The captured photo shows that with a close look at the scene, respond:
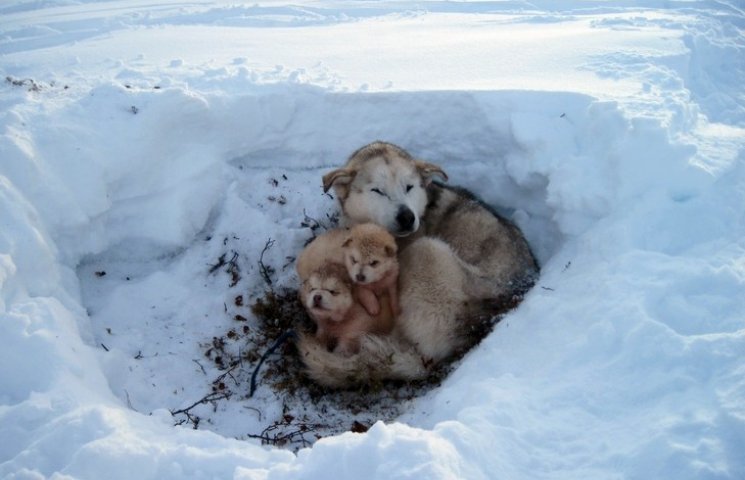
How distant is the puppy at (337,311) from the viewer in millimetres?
4547

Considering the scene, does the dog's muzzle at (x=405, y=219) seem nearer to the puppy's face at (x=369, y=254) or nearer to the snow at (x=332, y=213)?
the puppy's face at (x=369, y=254)

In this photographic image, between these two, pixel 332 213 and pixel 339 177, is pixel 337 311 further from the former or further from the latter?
pixel 332 213

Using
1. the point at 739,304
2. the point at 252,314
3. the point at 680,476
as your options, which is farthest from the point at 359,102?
the point at 680,476

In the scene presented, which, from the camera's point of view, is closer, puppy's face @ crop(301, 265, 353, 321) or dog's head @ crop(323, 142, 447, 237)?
puppy's face @ crop(301, 265, 353, 321)

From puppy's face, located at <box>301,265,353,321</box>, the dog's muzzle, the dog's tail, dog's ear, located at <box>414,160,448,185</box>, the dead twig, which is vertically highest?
dog's ear, located at <box>414,160,448,185</box>

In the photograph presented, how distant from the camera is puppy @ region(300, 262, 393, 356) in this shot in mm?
4547

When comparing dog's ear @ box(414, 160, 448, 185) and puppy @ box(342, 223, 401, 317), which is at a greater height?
dog's ear @ box(414, 160, 448, 185)

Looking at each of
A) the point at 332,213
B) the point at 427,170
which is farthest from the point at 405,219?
the point at 332,213

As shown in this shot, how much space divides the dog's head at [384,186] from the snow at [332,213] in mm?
789

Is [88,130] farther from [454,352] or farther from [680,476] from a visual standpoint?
[680,476]

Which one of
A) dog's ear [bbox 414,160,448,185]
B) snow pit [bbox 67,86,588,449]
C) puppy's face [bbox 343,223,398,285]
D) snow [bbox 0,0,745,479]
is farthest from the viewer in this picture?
dog's ear [bbox 414,160,448,185]

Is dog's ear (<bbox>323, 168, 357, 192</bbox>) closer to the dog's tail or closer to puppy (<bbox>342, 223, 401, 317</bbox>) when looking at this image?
puppy (<bbox>342, 223, 401, 317</bbox>)

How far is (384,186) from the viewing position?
5254mm

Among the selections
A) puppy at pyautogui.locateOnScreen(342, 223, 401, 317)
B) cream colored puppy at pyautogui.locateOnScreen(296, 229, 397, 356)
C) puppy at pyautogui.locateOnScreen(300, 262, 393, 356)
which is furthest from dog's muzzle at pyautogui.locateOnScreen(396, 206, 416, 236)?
puppy at pyautogui.locateOnScreen(300, 262, 393, 356)
